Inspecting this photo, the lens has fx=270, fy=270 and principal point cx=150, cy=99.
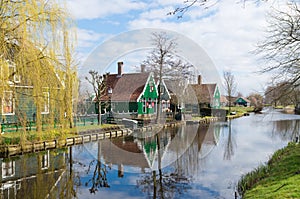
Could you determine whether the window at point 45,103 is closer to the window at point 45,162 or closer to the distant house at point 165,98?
the window at point 45,162

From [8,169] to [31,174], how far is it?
116 centimetres

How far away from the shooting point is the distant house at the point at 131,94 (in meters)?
25.9

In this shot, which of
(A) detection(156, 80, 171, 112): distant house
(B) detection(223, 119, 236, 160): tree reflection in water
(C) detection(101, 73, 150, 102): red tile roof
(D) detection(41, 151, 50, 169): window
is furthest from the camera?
(A) detection(156, 80, 171, 112): distant house

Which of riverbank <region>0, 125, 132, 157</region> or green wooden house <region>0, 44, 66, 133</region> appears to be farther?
riverbank <region>0, 125, 132, 157</region>

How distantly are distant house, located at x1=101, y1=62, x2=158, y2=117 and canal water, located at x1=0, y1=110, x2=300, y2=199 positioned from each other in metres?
9.84

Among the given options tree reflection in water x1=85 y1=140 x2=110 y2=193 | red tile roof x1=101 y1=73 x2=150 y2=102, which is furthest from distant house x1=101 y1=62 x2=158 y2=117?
tree reflection in water x1=85 y1=140 x2=110 y2=193

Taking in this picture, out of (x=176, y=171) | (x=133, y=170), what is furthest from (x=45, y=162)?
(x=176, y=171)

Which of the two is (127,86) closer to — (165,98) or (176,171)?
(165,98)

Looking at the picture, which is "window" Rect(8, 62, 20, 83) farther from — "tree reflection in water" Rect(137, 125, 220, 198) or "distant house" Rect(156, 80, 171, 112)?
"distant house" Rect(156, 80, 171, 112)

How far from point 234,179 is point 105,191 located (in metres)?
4.27

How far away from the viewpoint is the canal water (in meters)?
7.88

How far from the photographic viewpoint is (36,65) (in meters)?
8.59

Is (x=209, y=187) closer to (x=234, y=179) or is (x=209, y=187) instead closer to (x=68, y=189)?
(x=234, y=179)

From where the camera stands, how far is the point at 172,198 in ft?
24.8
